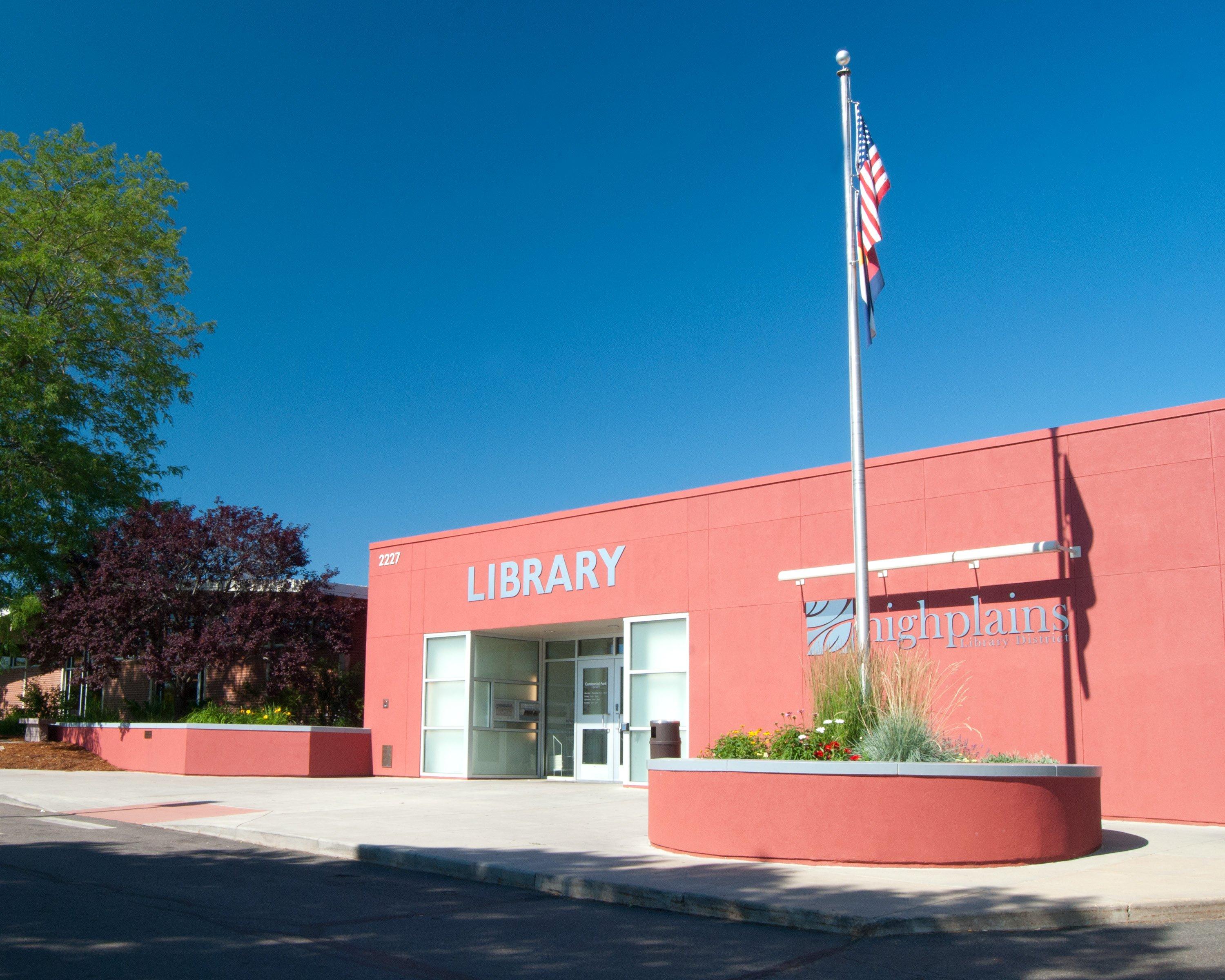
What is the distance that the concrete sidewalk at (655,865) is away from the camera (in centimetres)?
807

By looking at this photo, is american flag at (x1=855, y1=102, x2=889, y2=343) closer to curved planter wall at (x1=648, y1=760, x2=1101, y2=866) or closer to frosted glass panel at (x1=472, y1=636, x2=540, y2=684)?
curved planter wall at (x1=648, y1=760, x2=1101, y2=866)

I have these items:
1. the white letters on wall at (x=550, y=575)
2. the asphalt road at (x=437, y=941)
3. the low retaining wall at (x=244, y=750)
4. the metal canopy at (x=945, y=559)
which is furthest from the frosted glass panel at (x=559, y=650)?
the asphalt road at (x=437, y=941)

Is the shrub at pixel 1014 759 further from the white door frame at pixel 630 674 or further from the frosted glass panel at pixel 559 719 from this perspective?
the frosted glass panel at pixel 559 719

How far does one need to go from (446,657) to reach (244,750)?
4373 millimetres

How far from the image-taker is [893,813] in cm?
1002

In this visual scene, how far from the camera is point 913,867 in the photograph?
9977mm

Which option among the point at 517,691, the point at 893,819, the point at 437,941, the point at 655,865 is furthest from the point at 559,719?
the point at 437,941

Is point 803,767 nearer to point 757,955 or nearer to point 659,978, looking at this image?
point 757,955

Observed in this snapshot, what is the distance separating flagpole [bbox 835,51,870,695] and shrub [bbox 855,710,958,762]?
85 cm

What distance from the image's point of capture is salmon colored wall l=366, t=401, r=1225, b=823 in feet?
45.5

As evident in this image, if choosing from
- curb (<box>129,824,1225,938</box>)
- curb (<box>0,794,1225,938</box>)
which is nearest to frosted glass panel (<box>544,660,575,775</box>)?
curb (<box>0,794,1225,938</box>)

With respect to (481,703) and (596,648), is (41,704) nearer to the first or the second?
(481,703)

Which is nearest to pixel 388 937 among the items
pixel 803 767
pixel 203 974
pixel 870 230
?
pixel 203 974

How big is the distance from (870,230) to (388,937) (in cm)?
1017
